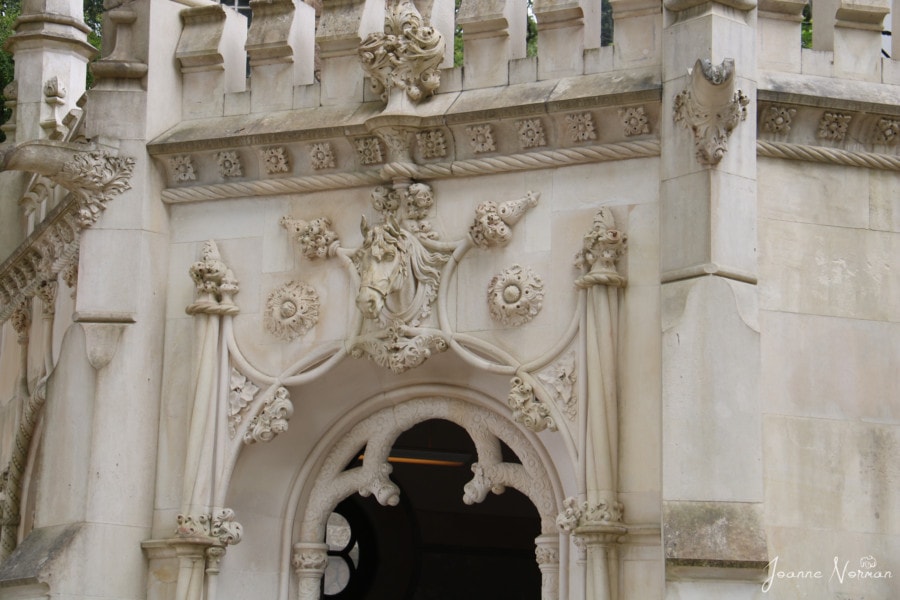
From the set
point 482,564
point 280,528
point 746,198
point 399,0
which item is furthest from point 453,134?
A: point 482,564

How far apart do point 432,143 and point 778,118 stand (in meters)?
2.55

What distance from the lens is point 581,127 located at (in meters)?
13.9

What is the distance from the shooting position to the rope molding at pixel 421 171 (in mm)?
13844

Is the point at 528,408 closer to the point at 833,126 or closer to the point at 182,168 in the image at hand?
the point at 833,126

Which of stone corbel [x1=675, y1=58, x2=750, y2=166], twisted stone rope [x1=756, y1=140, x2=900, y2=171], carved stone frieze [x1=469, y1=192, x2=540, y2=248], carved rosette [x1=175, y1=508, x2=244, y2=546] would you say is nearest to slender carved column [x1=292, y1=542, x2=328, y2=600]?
carved rosette [x1=175, y1=508, x2=244, y2=546]

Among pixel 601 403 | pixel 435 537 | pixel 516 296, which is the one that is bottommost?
pixel 435 537

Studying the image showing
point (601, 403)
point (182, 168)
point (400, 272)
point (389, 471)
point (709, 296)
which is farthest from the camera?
point (182, 168)

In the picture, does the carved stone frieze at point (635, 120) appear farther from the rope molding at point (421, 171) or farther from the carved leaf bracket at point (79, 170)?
the carved leaf bracket at point (79, 170)

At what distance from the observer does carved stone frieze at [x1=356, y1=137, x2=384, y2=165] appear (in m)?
14.6

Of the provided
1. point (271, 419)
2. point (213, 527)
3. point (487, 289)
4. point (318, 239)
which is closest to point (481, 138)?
point (487, 289)

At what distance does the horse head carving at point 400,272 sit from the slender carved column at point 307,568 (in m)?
2.03


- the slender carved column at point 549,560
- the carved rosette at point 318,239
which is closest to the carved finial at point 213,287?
the carved rosette at point 318,239

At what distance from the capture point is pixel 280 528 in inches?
596

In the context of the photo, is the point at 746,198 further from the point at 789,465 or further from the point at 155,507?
the point at 155,507
